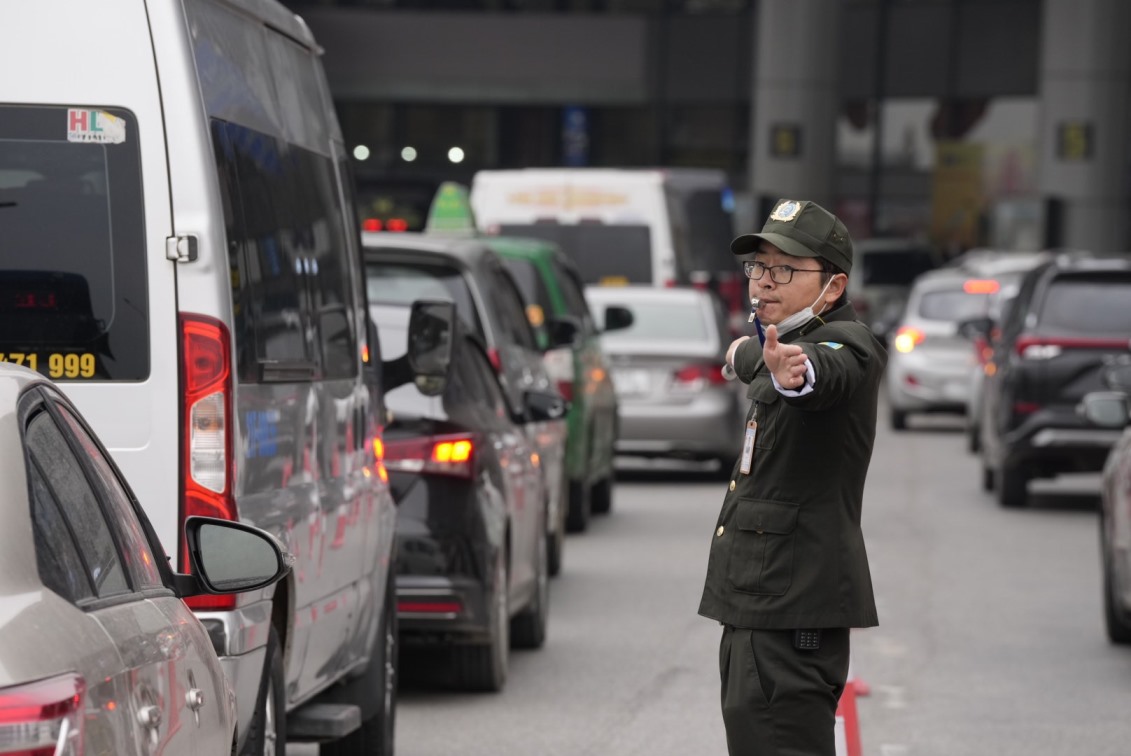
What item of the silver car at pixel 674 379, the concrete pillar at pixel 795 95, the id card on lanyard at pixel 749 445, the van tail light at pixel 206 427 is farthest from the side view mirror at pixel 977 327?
the concrete pillar at pixel 795 95

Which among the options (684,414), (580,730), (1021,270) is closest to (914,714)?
(580,730)

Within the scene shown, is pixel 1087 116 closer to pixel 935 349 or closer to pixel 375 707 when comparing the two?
pixel 935 349

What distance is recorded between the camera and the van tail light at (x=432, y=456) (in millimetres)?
9234

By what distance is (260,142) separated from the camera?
21.2 feet

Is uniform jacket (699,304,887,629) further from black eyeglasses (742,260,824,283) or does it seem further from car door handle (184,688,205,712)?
car door handle (184,688,205,712)

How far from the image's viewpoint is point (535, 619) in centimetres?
1081

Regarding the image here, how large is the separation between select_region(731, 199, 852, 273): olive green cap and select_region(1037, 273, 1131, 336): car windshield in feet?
40.8

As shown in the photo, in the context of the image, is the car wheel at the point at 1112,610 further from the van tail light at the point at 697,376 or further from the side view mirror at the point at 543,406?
the van tail light at the point at 697,376

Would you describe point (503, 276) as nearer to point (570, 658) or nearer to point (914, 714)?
point (570, 658)

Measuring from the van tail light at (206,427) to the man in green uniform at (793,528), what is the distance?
1284mm

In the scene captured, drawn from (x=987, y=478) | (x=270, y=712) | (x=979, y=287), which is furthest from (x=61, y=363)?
(x=979, y=287)

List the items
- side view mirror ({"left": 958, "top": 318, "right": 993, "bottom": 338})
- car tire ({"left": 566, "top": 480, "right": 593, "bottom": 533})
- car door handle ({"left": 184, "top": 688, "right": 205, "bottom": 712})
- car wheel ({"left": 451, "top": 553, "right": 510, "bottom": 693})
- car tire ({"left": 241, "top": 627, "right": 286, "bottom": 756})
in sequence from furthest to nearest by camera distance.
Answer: side view mirror ({"left": 958, "top": 318, "right": 993, "bottom": 338}) < car tire ({"left": 566, "top": 480, "right": 593, "bottom": 533}) < car wheel ({"left": 451, "top": 553, "right": 510, "bottom": 693}) < car tire ({"left": 241, "top": 627, "right": 286, "bottom": 756}) < car door handle ({"left": 184, "top": 688, "right": 205, "bottom": 712})

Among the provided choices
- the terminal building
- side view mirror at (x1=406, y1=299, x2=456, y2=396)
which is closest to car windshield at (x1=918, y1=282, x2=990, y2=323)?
the terminal building

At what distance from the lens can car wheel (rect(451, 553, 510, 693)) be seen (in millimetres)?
9344
